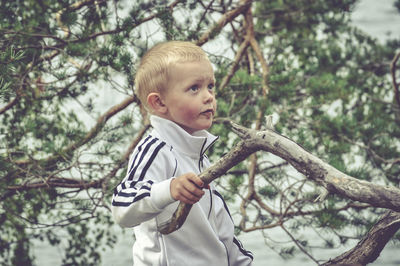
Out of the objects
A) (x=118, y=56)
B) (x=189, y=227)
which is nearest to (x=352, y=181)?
(x=189, y=227)

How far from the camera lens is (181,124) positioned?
1.16 meters

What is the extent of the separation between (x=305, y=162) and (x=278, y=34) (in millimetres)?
1959

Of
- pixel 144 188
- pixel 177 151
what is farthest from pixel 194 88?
pixel 144 188

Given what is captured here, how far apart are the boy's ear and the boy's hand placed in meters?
0.27

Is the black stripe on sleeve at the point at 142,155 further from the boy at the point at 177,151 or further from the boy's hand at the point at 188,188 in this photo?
the boy's hand at the point at 188,188

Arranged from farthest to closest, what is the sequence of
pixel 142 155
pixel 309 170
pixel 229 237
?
pixel 229 237, pixel 142 155, pixel 309 170

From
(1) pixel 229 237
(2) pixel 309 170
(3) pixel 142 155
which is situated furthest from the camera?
(1) pixel 229 237

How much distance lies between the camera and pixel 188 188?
0.92m

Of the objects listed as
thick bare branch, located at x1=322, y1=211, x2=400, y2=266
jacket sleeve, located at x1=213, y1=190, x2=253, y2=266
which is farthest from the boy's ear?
thick bare branch, located at x1=322, y1=211, x2=400, y2=266

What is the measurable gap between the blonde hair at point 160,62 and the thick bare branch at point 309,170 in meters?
0.24

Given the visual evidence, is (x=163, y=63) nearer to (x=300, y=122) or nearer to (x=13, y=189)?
(x=13, y=189)

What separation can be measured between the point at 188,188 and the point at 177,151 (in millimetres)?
239

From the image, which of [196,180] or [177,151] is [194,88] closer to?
[177,151]

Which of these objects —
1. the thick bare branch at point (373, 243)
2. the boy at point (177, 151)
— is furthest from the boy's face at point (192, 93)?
the thick bare branch at point (373, 243)
